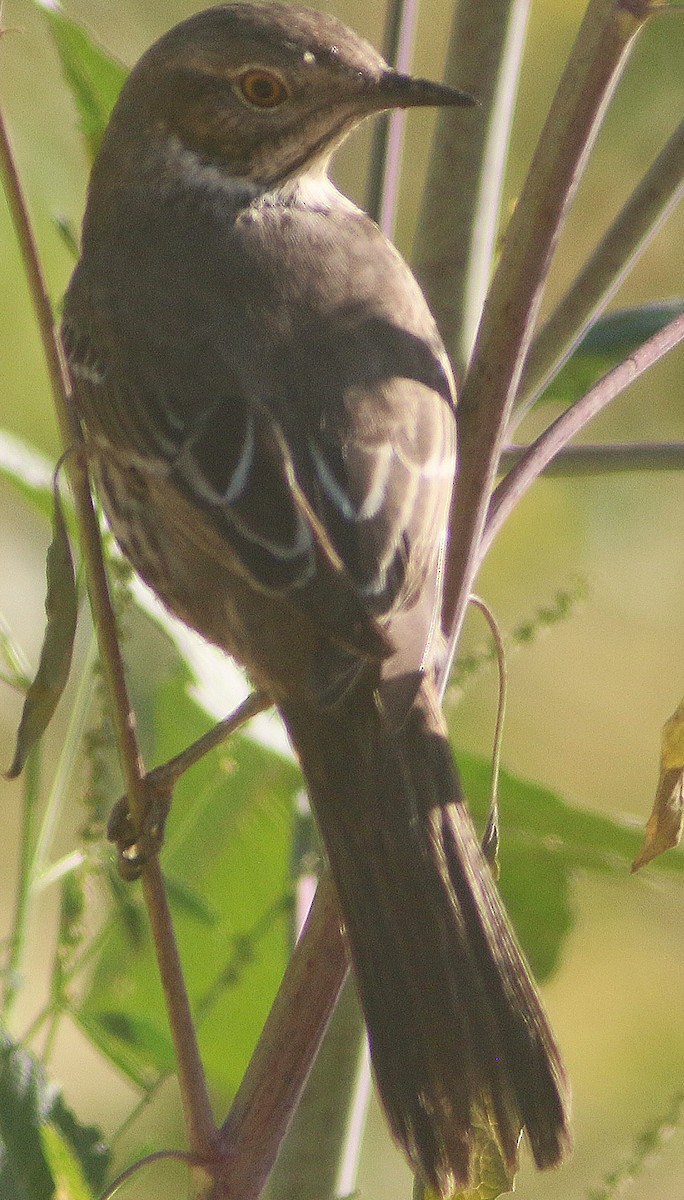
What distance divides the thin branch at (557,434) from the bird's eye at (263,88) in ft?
3.26

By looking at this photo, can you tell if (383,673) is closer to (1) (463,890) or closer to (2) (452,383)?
(1) (463,890)

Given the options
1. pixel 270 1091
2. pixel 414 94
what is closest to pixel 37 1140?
pixel 270 1091

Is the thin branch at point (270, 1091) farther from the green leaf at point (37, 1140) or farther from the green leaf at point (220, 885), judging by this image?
the green leaf at point (220, 885)

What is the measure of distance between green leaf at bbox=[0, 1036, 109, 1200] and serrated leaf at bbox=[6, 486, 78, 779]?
354 millimetres

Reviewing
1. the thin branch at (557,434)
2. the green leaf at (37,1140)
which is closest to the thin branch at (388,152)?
the thin branch at (557,434)

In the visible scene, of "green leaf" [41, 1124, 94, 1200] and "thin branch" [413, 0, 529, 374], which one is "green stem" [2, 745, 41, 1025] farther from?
"thin branch" [413, 0, 529, 374]

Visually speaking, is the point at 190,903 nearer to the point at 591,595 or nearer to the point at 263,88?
the point at 263,88

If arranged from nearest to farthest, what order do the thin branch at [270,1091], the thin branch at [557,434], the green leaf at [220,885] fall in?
the thin branch at [270,1091], the thin branch at [557,434], the green leaf at [220,885]


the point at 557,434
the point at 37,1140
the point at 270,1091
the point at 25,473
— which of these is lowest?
the point at 37,1140

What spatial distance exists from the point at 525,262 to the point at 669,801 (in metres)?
0.69

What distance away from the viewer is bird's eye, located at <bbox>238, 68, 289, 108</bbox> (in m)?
2.64

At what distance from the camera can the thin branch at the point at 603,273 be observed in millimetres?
2166

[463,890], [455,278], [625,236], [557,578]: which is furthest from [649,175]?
[557,578]

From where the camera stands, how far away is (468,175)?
2.28m
